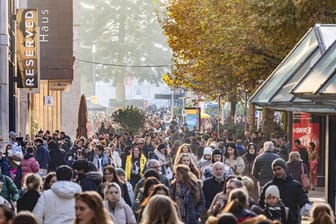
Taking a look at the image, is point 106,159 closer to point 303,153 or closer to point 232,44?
point 303,153

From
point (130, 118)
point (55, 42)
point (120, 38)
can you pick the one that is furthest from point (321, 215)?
point (120, 38)

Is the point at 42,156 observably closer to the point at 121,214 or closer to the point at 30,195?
the point at 30,195

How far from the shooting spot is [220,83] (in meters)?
41.2

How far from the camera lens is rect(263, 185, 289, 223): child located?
12703 mm

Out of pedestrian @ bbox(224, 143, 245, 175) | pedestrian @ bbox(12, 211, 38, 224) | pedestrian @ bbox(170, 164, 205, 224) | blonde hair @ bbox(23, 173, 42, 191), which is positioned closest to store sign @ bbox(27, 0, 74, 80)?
pedestrian @ bbox(224, 143, 245, 175)

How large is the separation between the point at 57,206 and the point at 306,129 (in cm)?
2208

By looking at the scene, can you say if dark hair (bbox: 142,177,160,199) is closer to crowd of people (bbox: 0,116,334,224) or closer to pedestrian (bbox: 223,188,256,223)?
crowd of people (bbox: 0,116,334,224)

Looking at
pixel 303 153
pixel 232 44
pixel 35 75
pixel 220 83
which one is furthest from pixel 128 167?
pixel 220 83

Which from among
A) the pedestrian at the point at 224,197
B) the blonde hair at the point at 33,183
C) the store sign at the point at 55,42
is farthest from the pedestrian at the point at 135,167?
the store sign at the point at 55,42

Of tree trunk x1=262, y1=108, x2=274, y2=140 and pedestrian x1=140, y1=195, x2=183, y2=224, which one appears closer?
pedestrian x1=140, y1=195, x2=183, y2=224

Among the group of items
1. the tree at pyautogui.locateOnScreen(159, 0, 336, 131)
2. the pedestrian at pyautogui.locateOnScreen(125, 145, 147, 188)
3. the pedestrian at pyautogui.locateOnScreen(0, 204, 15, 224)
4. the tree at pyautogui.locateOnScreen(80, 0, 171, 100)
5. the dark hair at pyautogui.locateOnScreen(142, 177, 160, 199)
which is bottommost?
the pedestrian at pyautogui.locateOnScreen(125, 145, 147, 188)

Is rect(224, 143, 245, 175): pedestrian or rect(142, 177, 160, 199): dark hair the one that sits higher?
rect(142, 177, 160, 199): dark hair

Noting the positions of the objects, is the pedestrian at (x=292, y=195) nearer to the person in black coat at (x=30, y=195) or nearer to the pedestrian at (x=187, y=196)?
the pedestrian at (x=187, y=196)

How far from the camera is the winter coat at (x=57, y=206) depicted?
12.0m
